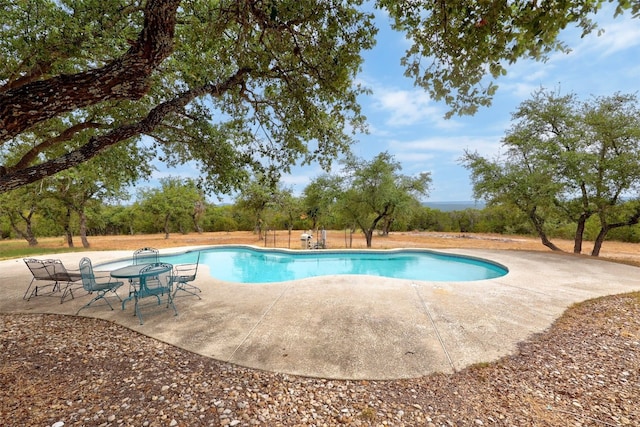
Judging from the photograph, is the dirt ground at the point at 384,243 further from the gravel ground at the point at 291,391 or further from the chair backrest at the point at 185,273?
the gravel ground at the point at 291,391

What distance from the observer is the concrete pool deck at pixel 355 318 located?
120 inches

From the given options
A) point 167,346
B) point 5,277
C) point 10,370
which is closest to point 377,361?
point 167,346

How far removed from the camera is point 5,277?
6.93 m

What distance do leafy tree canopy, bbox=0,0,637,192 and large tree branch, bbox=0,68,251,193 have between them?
0.05 ft

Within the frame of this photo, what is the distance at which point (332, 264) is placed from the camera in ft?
38.3

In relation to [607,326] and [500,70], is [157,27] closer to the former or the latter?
[500,70]

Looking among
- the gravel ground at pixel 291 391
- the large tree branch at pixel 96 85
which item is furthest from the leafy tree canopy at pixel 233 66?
the gravel ground at pixel 291 391

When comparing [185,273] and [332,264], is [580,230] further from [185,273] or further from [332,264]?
[185,273]

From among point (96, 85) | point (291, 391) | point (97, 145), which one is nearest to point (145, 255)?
point (97, 145)

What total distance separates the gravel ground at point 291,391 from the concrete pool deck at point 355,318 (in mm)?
230

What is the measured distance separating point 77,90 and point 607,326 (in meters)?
7.25

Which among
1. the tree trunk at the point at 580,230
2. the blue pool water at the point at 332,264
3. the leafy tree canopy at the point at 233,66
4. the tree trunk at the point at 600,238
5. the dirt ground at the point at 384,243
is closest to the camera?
the leafy tree canopy at the point at 233,66

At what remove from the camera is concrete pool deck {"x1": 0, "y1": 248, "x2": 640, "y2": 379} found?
3.04 meters

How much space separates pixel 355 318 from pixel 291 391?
1.80 m
